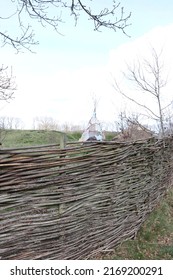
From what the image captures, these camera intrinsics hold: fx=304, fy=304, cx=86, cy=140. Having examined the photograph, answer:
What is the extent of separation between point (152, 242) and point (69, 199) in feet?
5.72

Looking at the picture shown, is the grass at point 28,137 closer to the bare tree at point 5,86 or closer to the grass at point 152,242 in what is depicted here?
the bare tree at point 5,86

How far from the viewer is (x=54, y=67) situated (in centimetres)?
Result: 834

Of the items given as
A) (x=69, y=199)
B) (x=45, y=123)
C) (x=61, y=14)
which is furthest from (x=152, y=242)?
(x=45, y=123)

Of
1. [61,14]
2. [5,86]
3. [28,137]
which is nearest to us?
[61,14]

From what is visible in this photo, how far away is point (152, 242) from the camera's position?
4.02 metres

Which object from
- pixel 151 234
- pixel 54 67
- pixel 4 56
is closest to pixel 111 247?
pixel 151 234

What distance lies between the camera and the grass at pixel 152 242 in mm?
3523

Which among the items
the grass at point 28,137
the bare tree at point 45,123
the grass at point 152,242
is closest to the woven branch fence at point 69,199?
the grass at point 152,242

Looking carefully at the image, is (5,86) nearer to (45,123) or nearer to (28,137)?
(28,137)

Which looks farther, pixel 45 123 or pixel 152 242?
pixel 45 123

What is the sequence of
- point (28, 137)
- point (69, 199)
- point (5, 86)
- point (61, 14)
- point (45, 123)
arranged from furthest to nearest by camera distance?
point (45, 123)
point (28, 137)
point (5, 86)
point (61, 14)
point (69, 199)

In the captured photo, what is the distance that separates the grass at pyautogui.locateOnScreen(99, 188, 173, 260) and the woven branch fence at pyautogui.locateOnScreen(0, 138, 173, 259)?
0.37 ft
